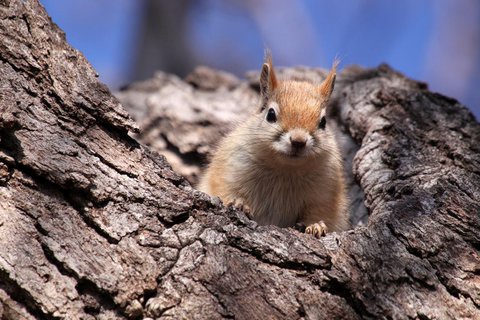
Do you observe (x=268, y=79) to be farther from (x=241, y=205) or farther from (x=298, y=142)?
(x=241, y=205)

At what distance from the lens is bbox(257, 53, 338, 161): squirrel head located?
4098 mm

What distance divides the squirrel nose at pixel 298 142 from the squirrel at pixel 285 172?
0.67 feet

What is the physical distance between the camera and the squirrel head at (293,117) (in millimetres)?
4098

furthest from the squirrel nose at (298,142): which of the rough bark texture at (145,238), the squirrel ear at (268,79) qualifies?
the squirrel ear at (268,79)

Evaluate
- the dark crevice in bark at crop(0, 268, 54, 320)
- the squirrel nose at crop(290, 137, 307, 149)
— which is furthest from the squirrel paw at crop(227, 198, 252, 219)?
the dark crevice in bark at crop(0, 268, 54, 320)

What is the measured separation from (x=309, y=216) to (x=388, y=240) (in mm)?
1345

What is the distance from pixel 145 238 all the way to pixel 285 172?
6.11 ft

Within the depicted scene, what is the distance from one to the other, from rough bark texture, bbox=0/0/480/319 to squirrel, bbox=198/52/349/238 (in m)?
0.99

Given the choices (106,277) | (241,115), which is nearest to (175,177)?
(106,277)

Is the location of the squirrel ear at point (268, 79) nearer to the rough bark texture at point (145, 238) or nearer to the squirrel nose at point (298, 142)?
the squirrel nose at point (298, 142)

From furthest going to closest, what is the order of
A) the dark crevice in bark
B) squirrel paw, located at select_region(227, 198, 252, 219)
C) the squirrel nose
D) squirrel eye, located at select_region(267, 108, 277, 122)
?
squirrel eye, located at select_region(267, 108, 277, 122) → squirrel paw, located at select_region(227, 198, 252, 219) → the squirrel nose → the dark crevice in bark

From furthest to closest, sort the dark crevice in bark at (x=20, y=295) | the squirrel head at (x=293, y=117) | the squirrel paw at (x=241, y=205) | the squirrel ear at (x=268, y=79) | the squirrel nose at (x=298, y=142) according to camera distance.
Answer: the squirrel ear at (x=268, y=79) < the squirrel paw at (x=241, y=205) < the squirrel head at (x=293, y=117) < the squirrel nose at (x=298, y=142) < the dark crevice in bark at (x=20, y=295)

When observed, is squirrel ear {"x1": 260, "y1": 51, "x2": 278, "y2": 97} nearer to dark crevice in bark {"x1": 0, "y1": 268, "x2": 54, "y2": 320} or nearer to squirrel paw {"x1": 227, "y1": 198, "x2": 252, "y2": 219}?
squirrel paw {"x1": 227, "y1": 198, "x2": 252, "y2": 219}

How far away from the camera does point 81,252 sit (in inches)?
109
